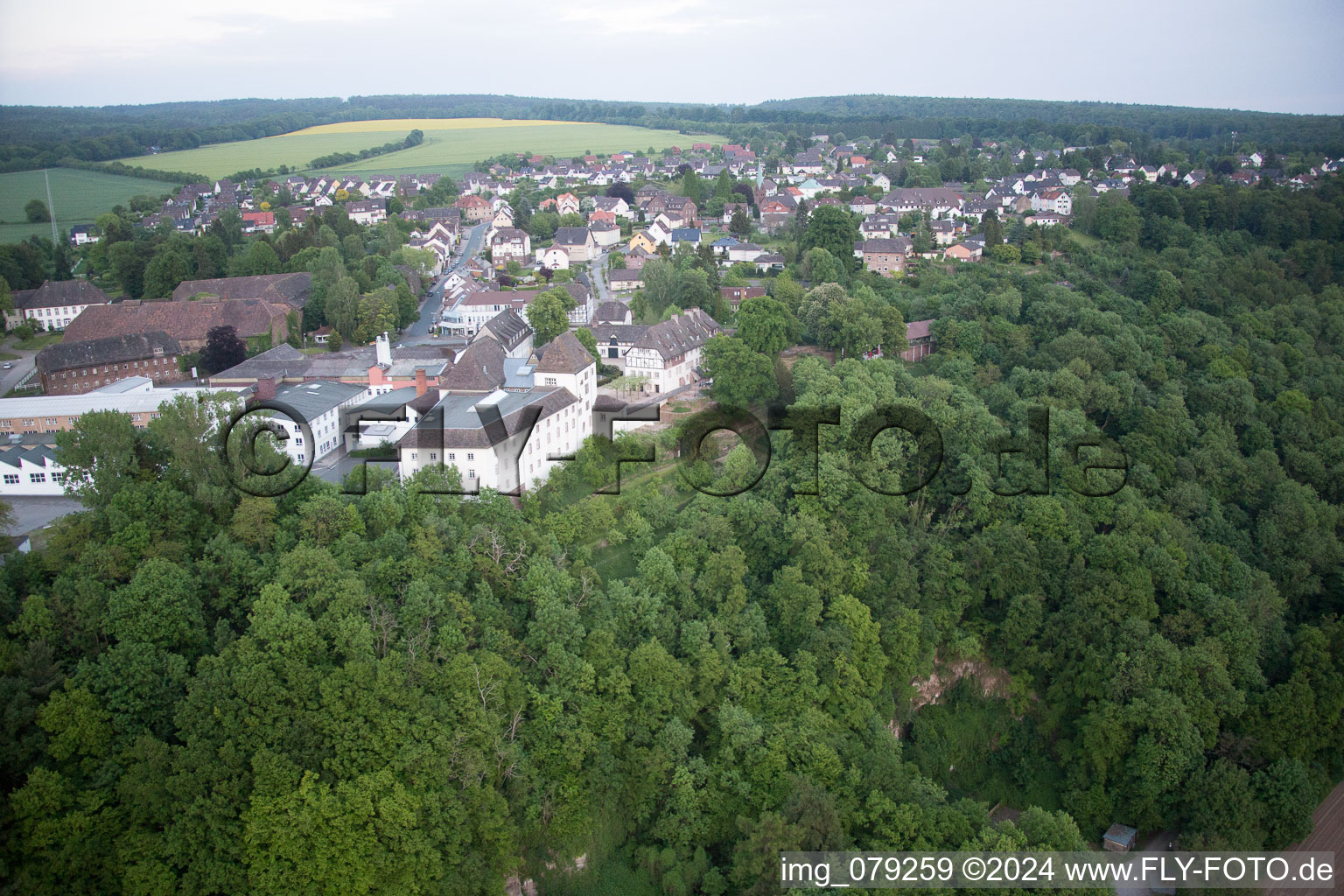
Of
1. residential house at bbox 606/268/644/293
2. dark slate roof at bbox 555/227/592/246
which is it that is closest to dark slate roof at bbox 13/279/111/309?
residential house at bbox 606/268/644/293

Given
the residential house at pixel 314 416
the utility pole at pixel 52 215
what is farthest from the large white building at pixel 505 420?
the utility pole at pixel 52 215

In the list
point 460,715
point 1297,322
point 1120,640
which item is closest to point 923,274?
point 1297,322

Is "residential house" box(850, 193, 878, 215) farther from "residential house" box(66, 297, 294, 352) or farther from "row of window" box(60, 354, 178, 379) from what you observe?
"row of window" box(60, 354, 178, 379)

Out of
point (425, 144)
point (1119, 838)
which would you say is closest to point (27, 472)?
point (1119, 838)

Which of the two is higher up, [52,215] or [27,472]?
[52,215]

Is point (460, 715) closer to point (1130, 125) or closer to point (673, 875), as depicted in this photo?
point (673, 875)

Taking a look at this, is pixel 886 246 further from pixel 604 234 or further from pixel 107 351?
pixel 107 351
